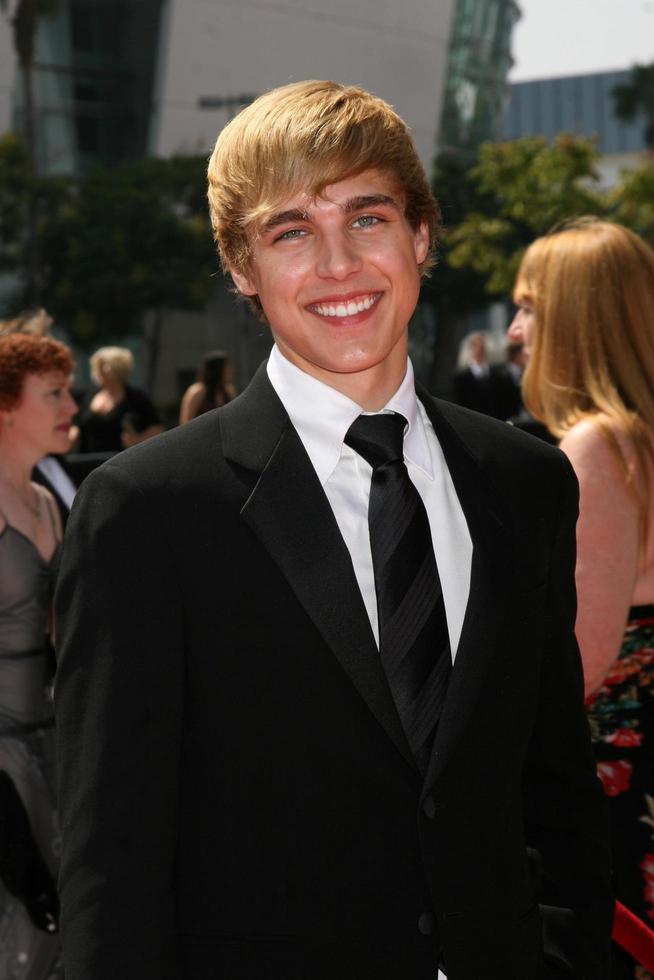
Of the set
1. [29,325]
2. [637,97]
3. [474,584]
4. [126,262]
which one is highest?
[474,584]

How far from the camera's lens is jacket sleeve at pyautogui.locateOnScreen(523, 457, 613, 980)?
213 cm

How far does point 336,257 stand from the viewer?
2.02 metres

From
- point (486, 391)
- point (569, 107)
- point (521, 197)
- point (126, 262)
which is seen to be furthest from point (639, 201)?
point (569, 107)

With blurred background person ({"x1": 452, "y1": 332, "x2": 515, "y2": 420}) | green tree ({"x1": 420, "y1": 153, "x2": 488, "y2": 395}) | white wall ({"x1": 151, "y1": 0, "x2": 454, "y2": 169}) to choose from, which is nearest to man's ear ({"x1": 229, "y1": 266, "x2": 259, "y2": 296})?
blurred background person ({"x1": 452, "y1": 332, "x2": 515, "y2": 420})

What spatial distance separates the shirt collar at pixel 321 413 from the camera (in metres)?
2.02

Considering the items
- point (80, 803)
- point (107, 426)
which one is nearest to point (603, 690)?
point (80, 803)

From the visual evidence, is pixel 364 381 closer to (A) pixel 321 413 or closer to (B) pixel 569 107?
(A) pixel 321 413

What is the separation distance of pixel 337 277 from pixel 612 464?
1273 mm

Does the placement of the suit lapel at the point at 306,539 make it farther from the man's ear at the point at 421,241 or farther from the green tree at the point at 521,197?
the green tree at the point at 521,197

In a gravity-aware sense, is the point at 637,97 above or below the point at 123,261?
above

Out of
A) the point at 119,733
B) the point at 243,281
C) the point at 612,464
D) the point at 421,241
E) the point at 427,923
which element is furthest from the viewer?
the point at 612,464

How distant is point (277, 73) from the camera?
119 ft

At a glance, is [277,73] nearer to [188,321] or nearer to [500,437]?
[188,321]

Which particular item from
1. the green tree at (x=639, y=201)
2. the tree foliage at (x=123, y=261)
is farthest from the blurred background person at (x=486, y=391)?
the green tree at (x=639, y=201)
